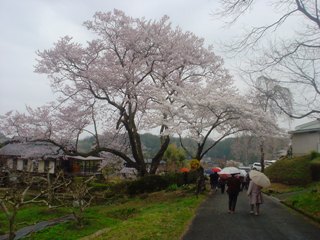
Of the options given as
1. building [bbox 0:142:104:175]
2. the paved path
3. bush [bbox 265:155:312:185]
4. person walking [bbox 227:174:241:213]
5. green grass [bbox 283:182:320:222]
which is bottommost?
the paved path

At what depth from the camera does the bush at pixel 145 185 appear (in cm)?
2773

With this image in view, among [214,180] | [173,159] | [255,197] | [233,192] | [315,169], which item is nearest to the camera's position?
[255,197]

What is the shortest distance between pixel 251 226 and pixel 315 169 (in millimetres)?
15698

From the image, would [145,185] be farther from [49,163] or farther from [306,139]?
[49,163]

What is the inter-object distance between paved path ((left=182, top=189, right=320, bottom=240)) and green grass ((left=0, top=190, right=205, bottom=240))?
0.59 meters

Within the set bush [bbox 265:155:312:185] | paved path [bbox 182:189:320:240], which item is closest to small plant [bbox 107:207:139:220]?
paved path [bbox 182:189:320:240]

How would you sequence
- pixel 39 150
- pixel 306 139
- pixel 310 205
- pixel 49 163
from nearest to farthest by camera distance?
pixel 310 205 < pixel 39 150 < pixel 306 139 < pixel 49 163

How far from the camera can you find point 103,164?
3562 centimetres

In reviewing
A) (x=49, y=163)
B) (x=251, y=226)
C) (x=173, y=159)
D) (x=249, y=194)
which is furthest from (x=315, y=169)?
(x=173, y=159)

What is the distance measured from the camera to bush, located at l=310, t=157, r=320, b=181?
2646cm

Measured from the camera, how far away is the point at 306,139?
114 ft

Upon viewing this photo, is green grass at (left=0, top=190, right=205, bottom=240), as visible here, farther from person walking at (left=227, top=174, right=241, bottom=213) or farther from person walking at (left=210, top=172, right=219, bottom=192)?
person walking at (left=210, top=172, right=219, bottom=192)

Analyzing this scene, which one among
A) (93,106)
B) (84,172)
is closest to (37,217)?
(93,106)

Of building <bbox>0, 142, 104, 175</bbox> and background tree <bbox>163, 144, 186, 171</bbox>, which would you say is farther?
background tree <bbox>163, 144, 186, 171</bbox>
